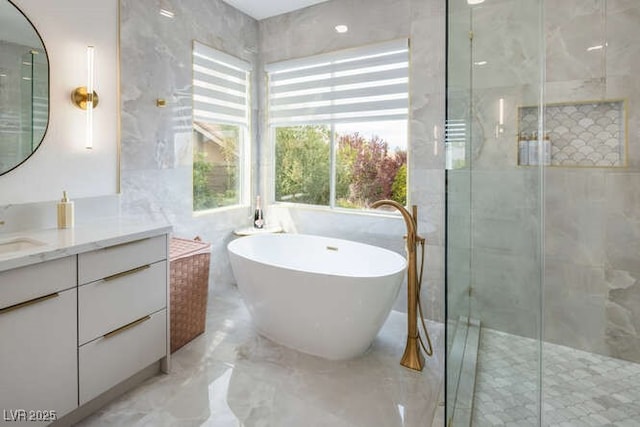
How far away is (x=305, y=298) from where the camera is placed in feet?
7.33

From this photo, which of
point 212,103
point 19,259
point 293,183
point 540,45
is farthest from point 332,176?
point 19,259

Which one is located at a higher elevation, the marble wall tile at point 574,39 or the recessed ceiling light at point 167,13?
the recessed ceiling light at point 167,13

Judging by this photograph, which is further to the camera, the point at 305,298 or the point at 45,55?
the point at 305,298

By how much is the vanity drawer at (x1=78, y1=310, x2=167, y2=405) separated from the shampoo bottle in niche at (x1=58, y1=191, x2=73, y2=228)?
0.68m

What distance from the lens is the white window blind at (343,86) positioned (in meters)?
2.98

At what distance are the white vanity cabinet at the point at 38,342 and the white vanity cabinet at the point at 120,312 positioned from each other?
2.0 inches

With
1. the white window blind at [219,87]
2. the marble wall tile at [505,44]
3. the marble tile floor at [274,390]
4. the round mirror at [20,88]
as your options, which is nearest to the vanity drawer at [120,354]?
the marble tile floor at [274,390]

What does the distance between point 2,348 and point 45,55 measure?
5.08 ft

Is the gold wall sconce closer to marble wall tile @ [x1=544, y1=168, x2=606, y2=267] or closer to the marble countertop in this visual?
the marble countertop

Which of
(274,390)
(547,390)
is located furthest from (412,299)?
(274,390)

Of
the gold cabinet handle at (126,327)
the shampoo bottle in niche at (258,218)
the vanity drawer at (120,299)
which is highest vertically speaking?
the shampoo bottle in niche at (258,218)

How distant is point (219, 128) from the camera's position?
11.2 ft

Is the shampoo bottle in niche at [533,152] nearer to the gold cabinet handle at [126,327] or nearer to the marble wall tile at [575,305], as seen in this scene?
the marble wall tile at [575,305]

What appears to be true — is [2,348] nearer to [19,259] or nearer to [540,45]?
[19,259]
